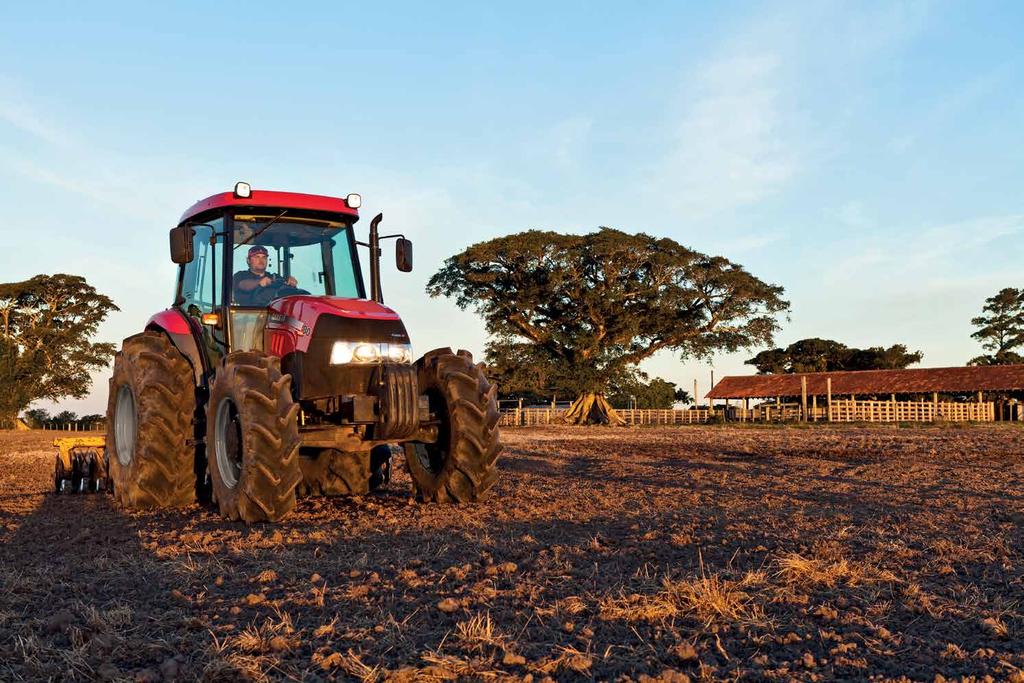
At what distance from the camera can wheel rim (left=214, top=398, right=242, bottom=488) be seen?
734cm

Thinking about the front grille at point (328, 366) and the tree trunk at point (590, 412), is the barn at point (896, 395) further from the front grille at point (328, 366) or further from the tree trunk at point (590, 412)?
the front grille at point (328, 366)

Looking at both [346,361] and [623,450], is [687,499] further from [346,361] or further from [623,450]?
[623,450]

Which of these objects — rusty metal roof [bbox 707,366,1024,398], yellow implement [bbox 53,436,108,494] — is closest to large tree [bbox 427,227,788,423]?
rusty metal roof [bbox 707,366,1024,398]

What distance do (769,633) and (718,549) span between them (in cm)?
194

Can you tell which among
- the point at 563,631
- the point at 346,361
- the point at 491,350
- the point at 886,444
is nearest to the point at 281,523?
the point at 346,361

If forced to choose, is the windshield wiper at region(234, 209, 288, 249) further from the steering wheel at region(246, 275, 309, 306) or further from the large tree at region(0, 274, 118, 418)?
the large tree at region(0, 274, 118, 418)

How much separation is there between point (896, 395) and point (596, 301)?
21.8 metres

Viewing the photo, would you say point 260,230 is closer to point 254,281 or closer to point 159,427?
point 254,281

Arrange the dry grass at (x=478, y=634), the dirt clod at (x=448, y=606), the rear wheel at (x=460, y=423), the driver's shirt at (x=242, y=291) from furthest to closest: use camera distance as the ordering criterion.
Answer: the driver's shirt at (x=242, y=291) < the rear wheel at (x=460, y=423) < the dirt clod at (x=448, y=606) < the dry grass at (x=478, y=634)

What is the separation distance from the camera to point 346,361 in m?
7.56

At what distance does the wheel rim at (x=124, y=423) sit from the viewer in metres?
8.92

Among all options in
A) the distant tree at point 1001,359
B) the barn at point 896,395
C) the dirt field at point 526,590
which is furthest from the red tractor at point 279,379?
the distant tree at point 1001,359

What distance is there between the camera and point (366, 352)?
7633mm

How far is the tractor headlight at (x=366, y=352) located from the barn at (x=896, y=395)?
39532mm
